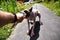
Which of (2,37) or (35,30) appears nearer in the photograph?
(35,30)

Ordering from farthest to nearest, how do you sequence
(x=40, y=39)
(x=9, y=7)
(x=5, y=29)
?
1. (x=9, y=7)
2. (x=5, y=29)
3. (x=40, y=39)

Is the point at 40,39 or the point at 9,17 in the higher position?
the point at 9,17

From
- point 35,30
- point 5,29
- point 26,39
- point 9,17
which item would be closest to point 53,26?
point 35,30

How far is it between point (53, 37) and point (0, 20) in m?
3.05

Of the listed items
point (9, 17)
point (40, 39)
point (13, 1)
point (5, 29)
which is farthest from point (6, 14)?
point (13, 1)

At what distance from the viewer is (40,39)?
427cm

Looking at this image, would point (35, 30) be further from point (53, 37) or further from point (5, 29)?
point (5, 29)

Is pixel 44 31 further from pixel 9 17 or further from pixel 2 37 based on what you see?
pixel 9 17

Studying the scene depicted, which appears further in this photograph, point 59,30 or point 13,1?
point 13,1

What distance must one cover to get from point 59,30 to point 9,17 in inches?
137

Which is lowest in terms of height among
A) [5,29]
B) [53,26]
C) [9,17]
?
[5,29]

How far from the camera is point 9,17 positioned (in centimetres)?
168

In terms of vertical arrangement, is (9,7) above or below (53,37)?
below

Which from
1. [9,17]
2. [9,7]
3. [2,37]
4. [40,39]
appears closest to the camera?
[9,17]
